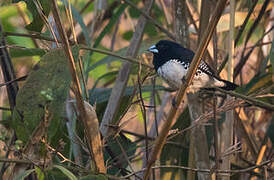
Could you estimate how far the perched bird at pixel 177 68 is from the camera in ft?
6.95

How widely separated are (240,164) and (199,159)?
2.08ft

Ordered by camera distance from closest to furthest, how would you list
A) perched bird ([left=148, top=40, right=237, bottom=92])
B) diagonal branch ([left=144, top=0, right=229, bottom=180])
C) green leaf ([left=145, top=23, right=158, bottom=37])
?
diagonal branch ([left=144, top=0, right=229, bottom=180]) → perched bird ([left=148, top=40, right=237, bottom=92]) → green leaf ([left=145, top=23, right=158, bottom=37])

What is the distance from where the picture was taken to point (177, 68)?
221cm

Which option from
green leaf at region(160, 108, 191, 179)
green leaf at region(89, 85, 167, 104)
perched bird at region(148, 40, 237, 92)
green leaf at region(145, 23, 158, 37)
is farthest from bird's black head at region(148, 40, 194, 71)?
green leaf at region(145, 23, 158, 37)

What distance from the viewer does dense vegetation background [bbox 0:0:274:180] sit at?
1.15 metres

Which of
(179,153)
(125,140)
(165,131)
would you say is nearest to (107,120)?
(125,140)

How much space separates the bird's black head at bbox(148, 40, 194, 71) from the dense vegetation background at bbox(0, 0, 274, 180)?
7cm

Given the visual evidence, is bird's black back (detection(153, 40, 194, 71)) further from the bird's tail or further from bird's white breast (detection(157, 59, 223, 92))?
the bird's tail

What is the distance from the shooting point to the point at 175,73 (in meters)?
2.16

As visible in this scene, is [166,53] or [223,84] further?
[166,53]

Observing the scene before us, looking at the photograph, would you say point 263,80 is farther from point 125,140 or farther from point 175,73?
point 125,140

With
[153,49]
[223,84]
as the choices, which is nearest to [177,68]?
[153,49]

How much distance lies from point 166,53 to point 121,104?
14.1 inches

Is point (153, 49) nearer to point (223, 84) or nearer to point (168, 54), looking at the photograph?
point (168, 54)
